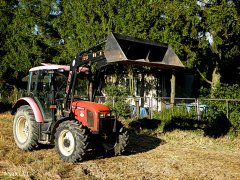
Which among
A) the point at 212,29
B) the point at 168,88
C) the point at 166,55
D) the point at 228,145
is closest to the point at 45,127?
the point at 166,55

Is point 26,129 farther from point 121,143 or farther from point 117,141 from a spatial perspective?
point 121,143

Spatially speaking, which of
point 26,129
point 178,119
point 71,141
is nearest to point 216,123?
point 178,119

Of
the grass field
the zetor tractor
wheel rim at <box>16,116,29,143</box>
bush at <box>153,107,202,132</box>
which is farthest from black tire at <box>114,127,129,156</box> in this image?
bush at <box>153,107,202,132</box>

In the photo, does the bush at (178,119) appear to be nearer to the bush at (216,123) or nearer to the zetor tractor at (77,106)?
the bush at (216,123)

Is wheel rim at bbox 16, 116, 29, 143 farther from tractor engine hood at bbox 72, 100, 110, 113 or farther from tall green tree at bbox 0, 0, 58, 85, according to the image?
tall green tree at bbox 0, 0, 58, 85

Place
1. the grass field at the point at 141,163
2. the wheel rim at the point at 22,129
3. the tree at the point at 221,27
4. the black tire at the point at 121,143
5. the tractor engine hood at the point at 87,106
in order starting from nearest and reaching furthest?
1. the grass field at the point at 141,163
2. the tractor engine hood at the point at 87,106
3. the black tire at the point at 121,143
4. the wheel rim at the point at 22,129
5. the tree at the point at 221,27

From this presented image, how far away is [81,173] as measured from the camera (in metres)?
6.57

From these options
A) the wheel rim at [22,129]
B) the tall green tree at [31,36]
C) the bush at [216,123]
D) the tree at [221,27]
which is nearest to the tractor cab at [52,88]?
the wheel rim at [22,129]

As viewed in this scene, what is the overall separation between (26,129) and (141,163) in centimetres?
356

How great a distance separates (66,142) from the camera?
795 centimetres

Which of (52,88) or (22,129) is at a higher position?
(52,88)

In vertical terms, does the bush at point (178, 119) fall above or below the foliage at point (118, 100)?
below

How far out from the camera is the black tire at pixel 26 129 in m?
8.66

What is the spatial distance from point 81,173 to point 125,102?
458 inches
